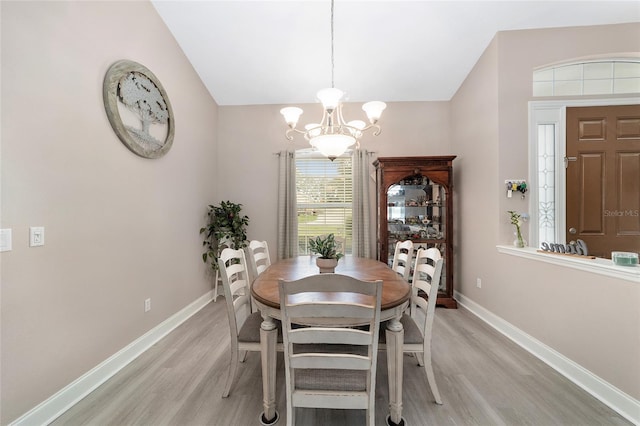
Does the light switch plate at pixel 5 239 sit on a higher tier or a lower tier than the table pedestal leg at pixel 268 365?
higher

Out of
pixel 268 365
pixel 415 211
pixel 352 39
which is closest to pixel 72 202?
pixel 268 365

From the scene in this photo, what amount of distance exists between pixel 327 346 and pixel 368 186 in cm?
273

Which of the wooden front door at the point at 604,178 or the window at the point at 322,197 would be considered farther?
the window at the point at 322,197

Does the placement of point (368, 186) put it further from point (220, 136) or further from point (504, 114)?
point (220, 136)

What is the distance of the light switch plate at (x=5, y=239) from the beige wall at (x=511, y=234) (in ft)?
12.0

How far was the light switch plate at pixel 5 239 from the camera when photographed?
136 centimetres

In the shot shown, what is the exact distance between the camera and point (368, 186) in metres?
3.88

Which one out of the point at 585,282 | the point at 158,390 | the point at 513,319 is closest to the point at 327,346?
the point at 158,390

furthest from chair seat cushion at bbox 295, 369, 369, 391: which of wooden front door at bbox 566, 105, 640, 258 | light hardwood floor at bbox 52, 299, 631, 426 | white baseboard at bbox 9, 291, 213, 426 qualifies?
wooden front door at bbox 566, 105, 640, 258

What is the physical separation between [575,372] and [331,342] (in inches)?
81.1

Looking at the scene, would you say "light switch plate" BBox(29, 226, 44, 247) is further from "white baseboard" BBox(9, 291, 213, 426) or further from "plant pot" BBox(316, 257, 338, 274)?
"plant pot" BBox(316, 257, 338, 274)

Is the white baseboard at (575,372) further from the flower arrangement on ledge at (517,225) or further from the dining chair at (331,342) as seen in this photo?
the dining chair at (331,342)

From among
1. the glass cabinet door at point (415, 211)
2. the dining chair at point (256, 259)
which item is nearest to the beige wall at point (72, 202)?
the dining chair at point (256, 259)

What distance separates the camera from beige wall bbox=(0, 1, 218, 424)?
1.43m
